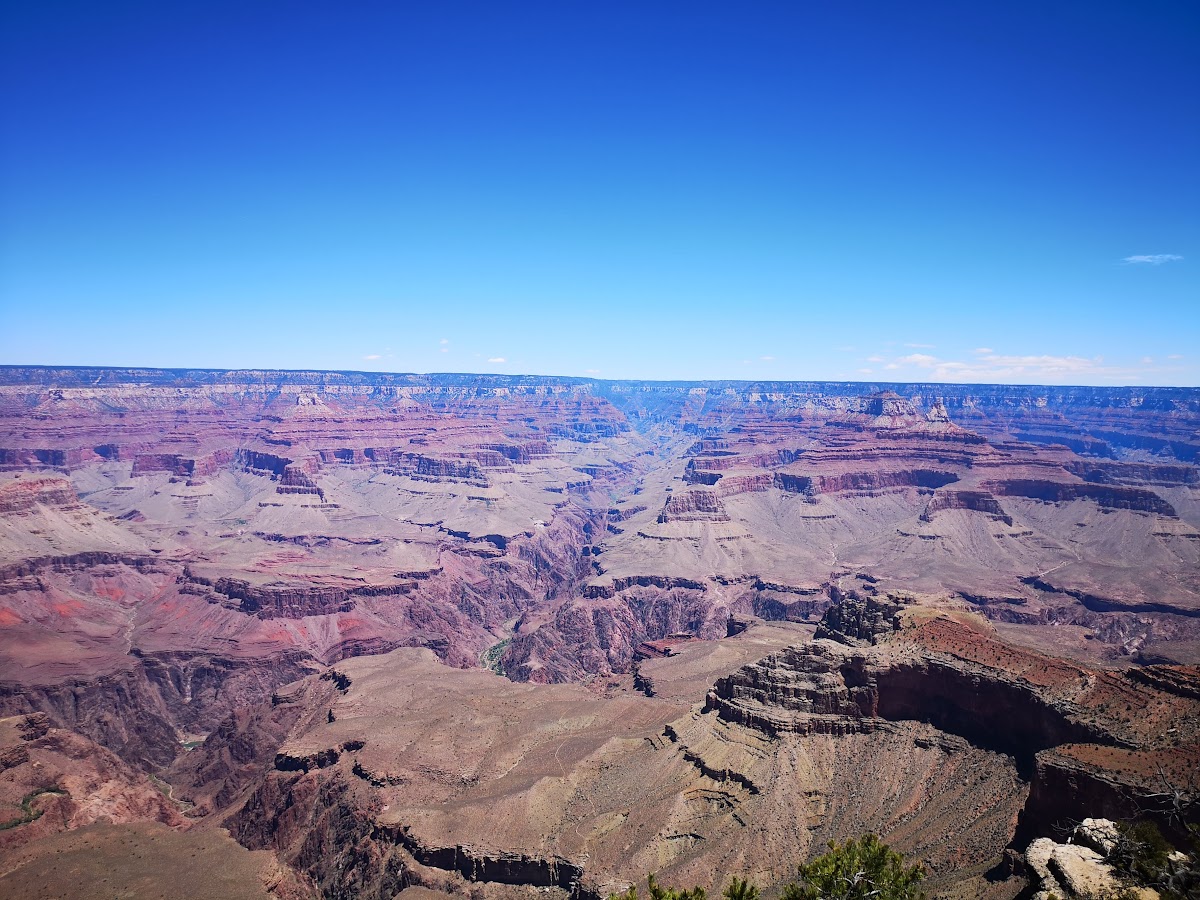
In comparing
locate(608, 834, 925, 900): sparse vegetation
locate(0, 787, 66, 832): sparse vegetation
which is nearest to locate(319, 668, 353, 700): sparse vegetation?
locate(0, 787, 66, 832): sparse vegetation

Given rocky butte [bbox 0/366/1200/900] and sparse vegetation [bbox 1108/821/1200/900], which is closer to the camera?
sparse vegetation [bbox 1108/821/1200/900]

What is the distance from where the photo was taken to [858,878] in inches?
1439

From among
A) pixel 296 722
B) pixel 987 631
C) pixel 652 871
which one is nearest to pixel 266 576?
pixel 296 722

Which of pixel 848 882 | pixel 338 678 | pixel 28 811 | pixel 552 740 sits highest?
pixel 848 882

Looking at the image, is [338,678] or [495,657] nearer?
[338,678]

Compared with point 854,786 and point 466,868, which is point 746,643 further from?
point 466,868

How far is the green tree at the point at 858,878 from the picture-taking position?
36.4m

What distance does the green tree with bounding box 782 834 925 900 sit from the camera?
120 ft

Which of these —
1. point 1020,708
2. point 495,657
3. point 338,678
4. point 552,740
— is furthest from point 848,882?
point 495,657

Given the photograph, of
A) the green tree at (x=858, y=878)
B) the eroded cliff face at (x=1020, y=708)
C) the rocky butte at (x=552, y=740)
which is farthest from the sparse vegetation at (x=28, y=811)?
the green tree at (x=858, y=878)

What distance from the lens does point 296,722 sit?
10944cm

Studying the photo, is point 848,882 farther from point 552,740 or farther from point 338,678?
point 338,678

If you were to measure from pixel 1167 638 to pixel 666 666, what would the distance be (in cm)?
9916

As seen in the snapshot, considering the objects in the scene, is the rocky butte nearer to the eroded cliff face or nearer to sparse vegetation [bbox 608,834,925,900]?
the eroded cliff face
